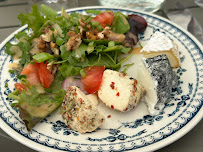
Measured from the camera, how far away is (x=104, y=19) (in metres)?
2.16

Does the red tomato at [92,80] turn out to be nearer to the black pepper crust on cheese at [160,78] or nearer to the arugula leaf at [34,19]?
the black pepper crust on cheese at [160,78]

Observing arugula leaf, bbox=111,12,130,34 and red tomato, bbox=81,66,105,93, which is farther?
arugula leaf, bbox=111,12,130,34

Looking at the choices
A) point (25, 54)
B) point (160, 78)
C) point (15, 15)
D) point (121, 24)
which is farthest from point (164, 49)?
point (15, 15)

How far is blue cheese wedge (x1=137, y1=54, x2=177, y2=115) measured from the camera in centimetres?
160

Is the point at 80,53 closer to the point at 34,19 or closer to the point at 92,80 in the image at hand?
the point at 92,80

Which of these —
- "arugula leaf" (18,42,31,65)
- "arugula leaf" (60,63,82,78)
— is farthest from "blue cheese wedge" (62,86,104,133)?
"arugula leaf" (18,42,31,65)

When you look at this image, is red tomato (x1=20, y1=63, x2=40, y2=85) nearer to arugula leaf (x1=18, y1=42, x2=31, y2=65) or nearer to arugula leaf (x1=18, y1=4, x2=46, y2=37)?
arugula leaf (x1=18, y1=42, x2=31, y2=65)

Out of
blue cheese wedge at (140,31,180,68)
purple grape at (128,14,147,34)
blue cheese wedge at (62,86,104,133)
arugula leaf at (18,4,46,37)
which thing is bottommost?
blue cheese wedge at (62,86,104,133)

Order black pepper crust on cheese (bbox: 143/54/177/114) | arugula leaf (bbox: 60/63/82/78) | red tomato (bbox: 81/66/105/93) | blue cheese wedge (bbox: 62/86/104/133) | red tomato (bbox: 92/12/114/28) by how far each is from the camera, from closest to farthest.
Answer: blue cheese wedge (bbox: 62/86/104/133), black pepper crust on cheese (bbox: 143/54/177/114), red tomato (bbox: 81/66/105/93), arugula leaf (bbox: 60/63/82/78), red tomato (bbox: 92/12/114/28)

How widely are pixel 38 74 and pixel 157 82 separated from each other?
908 millimetres

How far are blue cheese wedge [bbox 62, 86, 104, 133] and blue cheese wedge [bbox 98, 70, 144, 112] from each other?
16cm

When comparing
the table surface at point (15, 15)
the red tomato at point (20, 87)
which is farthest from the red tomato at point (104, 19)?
the table surface at point (15, 15)

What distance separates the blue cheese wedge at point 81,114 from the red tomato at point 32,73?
0.40 meters

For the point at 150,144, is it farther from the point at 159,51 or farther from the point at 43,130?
the point at 159,51
